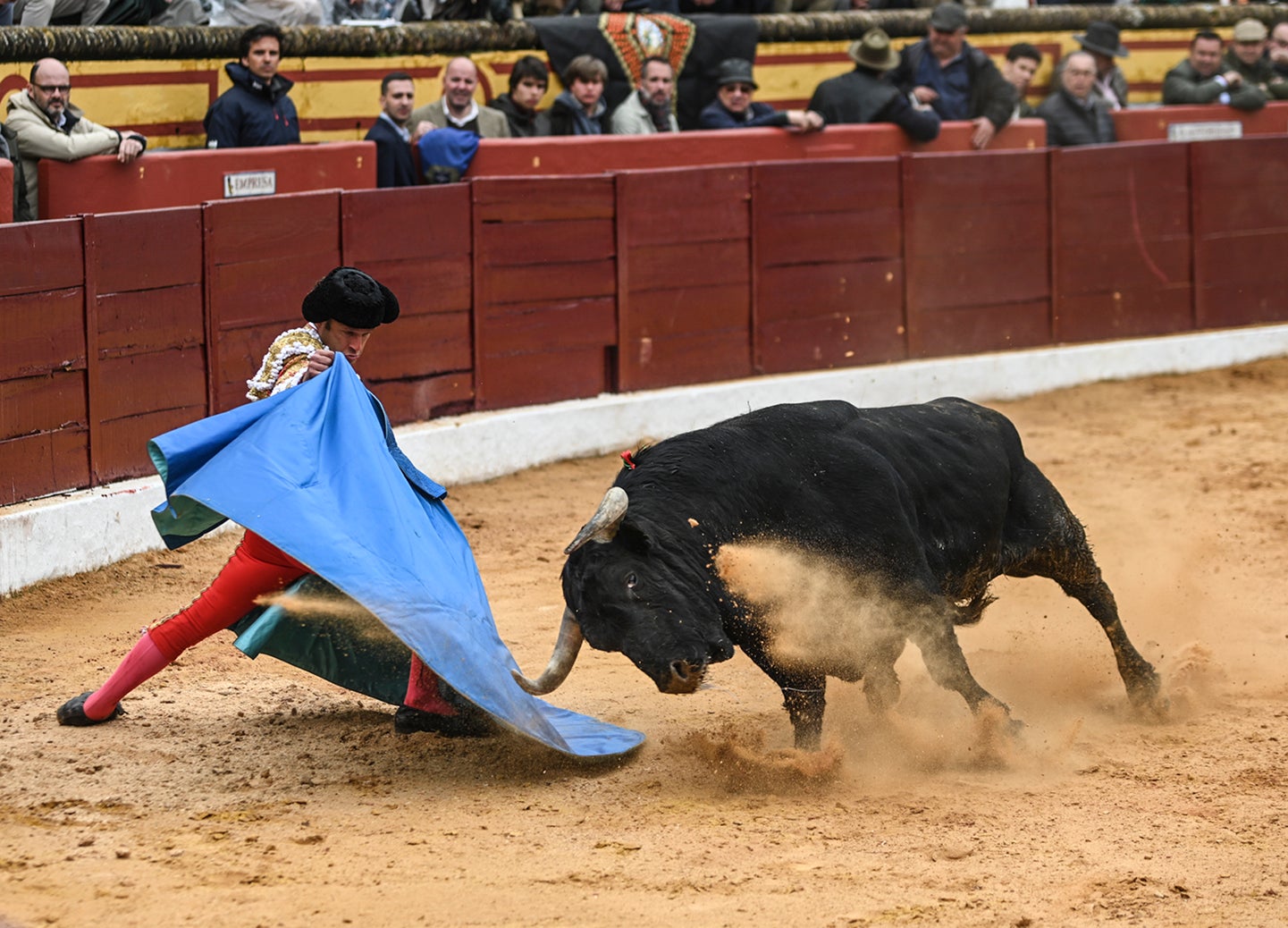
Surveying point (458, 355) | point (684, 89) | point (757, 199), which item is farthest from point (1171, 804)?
point (684, 89)

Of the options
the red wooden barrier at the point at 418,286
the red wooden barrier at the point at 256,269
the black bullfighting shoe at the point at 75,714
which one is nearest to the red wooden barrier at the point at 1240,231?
the red wooden barrier at the point at 418,286

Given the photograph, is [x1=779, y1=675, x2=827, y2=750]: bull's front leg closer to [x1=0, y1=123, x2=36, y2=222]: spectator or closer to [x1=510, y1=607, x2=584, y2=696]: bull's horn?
[x1=510, y1=607, x2=584, y2=696]: bull's horn

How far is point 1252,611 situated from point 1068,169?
4944 millimetres

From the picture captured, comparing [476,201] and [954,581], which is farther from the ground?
[476,201]

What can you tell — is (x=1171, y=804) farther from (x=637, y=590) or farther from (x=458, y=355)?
(x=458, y=355)

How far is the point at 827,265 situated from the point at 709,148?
2.93 ft

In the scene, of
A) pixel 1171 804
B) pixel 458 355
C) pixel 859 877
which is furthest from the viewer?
pixel 458 355

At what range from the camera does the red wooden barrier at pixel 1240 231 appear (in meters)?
10.6

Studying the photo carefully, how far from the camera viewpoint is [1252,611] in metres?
5.66

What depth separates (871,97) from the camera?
9.72 m

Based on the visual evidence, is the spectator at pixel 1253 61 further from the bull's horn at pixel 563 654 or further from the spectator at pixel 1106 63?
the bull's horn at pixel 563 654

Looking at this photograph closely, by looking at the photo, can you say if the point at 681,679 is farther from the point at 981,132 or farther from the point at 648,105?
the point at 981,132

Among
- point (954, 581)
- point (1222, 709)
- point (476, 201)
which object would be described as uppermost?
point (476, 201)

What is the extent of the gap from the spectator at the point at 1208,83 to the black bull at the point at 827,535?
7.44 metres
